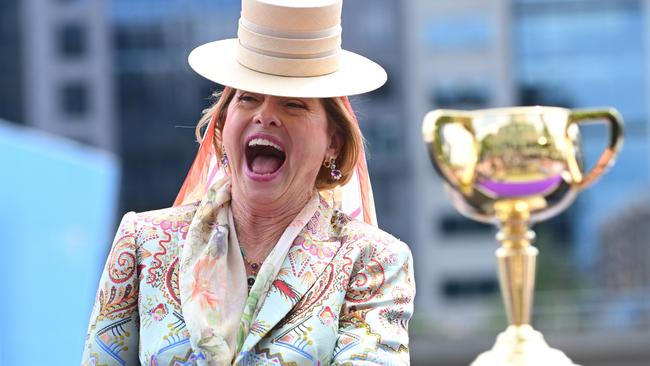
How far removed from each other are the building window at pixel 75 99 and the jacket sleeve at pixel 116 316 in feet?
167

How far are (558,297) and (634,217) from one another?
6947 mm

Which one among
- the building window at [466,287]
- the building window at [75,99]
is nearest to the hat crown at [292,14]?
the building window at [75,99]

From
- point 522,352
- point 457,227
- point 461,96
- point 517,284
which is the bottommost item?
point 457,227

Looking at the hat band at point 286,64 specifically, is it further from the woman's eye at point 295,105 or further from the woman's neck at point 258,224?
the woman's neck at point 258,224

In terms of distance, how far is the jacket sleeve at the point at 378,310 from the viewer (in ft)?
8.93

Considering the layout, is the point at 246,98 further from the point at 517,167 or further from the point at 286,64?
the point at 517,167

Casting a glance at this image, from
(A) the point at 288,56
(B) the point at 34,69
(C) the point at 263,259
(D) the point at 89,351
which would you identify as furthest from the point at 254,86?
(B) the point at 34,69

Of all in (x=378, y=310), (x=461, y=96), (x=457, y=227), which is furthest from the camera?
(x=457, y=227)

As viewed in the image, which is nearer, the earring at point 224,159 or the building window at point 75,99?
the earring at point 224,159

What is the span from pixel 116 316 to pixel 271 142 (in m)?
0.39

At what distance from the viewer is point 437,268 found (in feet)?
182

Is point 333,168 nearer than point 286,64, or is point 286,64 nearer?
point 286,64

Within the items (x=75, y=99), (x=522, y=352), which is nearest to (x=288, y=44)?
(x=522, y=352)

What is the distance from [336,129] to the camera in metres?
2.92
